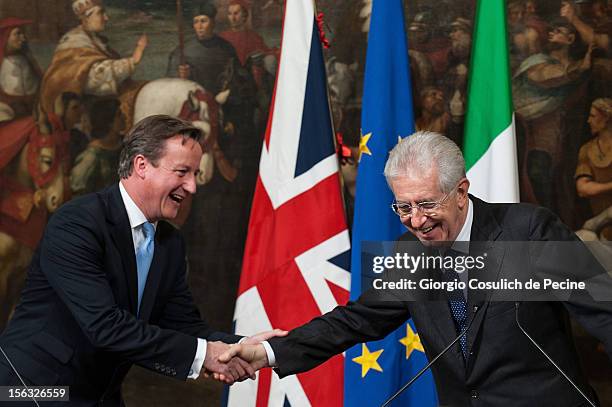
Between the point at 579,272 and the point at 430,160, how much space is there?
2.22ft

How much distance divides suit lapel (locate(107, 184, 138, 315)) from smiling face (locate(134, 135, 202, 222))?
11 cm

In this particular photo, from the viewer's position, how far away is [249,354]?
3988 mm

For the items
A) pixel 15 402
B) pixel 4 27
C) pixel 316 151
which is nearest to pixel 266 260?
pixel 316 151

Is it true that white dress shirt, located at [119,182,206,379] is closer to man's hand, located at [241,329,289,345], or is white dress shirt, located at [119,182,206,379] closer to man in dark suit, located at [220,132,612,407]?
man's hand, located at [241,329,289,345]

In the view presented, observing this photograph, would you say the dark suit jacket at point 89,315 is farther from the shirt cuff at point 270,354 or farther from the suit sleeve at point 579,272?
the suit sleeve at point 579,272

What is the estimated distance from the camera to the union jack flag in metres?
5.38

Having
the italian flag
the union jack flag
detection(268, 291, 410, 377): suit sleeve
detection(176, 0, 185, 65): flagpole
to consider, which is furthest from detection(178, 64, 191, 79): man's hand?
detection(268, 291, 410, 377): suit sleeve

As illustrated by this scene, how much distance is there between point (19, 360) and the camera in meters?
3.58

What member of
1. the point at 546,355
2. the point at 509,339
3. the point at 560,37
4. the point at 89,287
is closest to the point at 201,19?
the point at 560,37

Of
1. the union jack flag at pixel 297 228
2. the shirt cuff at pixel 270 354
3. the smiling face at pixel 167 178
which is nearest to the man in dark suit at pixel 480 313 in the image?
the shirt cuff at pixel 270 354

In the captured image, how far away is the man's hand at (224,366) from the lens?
398cm

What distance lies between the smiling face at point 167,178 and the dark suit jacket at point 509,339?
1.12m

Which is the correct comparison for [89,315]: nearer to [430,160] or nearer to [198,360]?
[198,360]

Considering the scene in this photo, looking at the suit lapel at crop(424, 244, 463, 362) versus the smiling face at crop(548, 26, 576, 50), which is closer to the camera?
the suit lapel at crop(424, 244, 463, 362)
